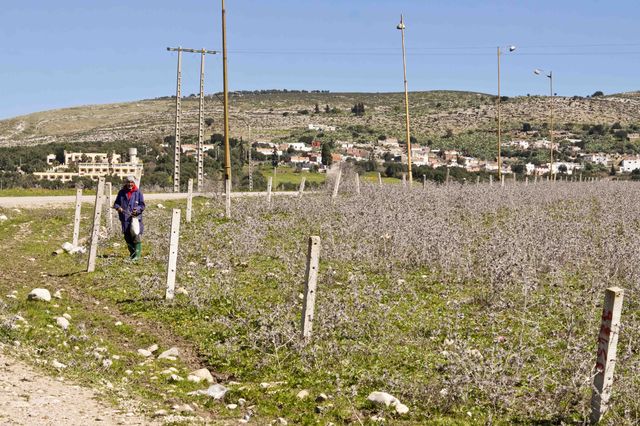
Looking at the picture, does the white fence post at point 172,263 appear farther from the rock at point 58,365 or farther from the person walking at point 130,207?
the rock at point 58,365

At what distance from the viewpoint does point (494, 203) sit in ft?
75.3

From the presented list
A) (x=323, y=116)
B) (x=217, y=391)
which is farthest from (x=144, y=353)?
(x=323, y=116)

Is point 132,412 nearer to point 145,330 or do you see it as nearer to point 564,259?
point 145,330

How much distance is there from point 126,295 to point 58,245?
19.9 ft

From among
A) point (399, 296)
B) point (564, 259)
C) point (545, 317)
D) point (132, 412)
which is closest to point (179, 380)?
point (132, 412)

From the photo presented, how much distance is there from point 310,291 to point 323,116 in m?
136

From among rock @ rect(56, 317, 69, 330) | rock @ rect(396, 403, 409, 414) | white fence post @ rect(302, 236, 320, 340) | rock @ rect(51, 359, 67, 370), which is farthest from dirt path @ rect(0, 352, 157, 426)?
white fence post @ rect(302, 236, 320, 340)

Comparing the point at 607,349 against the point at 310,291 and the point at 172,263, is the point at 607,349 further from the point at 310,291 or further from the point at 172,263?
the point at 172,263

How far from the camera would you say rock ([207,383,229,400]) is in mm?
6918

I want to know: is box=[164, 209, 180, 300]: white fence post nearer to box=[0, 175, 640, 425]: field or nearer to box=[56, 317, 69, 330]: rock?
box=[0, 175, 640, 425]: field

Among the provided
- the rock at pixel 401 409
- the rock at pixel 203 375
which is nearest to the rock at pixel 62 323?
the rock at pixel 203 375

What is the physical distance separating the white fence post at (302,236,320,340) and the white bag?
6.39 meters

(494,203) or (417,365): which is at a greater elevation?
(494,203)

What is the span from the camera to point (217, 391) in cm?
699
